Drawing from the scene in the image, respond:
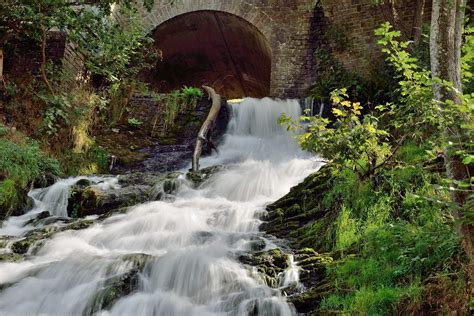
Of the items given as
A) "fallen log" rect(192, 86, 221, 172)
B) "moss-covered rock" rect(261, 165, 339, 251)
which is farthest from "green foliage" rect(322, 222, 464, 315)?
"fallen log" rect(192, 86, 221, 172)

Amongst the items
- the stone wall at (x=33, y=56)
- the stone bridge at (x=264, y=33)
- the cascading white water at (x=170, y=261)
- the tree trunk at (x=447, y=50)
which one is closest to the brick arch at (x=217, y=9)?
the stone bridge at (x=264, y=33)

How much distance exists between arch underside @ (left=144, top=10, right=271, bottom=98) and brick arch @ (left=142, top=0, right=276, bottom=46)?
125 mm

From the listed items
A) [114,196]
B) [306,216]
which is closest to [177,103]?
[114,196]

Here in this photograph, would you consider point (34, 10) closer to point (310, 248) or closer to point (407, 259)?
point (310, 248)

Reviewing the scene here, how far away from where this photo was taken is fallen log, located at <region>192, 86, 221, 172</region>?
26.9 ft

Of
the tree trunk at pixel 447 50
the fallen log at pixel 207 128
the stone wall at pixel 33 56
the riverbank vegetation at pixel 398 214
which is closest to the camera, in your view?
the riverbank vegetation at pixel 398 214

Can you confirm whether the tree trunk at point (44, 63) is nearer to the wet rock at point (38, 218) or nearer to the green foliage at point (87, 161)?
the green foliage at point (87, 161)

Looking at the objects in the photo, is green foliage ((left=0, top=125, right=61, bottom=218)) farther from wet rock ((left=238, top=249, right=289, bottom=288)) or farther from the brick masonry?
the brick masonry

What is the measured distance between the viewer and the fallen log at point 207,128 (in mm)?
8210

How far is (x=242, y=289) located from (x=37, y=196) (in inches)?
156

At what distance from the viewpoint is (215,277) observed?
13.1 ft

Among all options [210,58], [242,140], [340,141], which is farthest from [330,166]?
[210,58]

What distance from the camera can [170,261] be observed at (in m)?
4.21

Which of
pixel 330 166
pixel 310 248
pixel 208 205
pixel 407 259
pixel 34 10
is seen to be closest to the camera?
pixel 407 259
